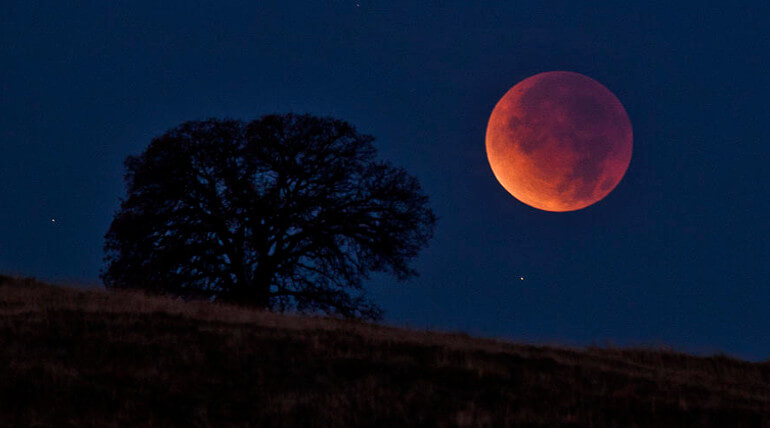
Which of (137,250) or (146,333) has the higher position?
(137,250)

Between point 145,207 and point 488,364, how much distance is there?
17794mm

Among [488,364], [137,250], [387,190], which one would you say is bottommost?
[488,364]

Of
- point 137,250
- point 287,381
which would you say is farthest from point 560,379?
point 137,250

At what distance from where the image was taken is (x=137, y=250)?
28422 mm

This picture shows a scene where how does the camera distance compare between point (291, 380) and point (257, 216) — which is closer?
point (291, 380)

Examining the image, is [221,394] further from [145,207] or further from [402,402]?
[145,207]

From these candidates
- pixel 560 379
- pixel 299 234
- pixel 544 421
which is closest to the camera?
pixel 544 421

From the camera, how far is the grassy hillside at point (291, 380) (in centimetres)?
1168

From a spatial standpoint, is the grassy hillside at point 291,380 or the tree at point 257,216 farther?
the tree at point 257,216

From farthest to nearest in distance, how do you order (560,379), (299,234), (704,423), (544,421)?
1. (299,234)
2. (560,379)
3. (704,423)
4. (544,421)

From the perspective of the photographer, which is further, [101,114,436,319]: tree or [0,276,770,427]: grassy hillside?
Result: [101,114,436,319]: tree

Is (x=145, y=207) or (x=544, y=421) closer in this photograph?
(x=544, y=421)

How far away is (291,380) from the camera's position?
13344 mm

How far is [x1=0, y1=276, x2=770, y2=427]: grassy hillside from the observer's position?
1168 cm
